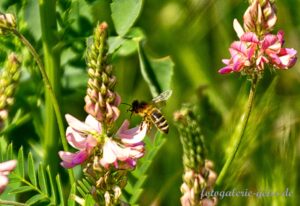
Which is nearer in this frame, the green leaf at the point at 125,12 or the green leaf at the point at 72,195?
the green leaf at the point at 72,195

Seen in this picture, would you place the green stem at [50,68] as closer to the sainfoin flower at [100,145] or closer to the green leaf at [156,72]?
the green leaf at [156,72]

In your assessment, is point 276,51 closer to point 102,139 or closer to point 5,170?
point 102,139

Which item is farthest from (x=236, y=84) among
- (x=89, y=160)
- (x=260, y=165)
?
(x=89, y=160)

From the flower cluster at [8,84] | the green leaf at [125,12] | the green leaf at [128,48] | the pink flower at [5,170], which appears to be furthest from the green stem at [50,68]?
the pink flower at [5,170]

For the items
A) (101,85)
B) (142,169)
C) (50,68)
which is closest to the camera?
(101,85)

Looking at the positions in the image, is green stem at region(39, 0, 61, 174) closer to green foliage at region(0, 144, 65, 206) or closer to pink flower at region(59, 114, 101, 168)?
green foliage at region(0, 144, 65, 206)

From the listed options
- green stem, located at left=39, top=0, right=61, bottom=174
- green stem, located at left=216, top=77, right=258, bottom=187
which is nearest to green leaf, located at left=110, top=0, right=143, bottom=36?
green stem, located at left=39, top=0, right=61, bottom=174

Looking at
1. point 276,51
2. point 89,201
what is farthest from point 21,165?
point 276,51
